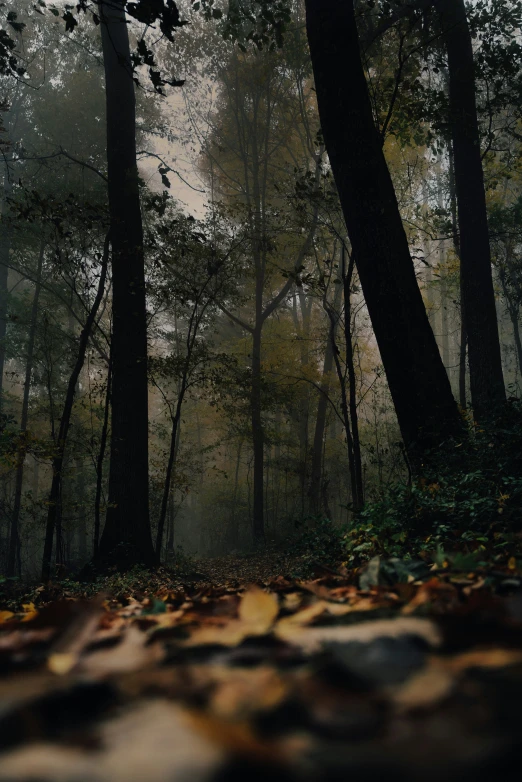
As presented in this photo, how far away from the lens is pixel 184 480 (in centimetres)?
1239

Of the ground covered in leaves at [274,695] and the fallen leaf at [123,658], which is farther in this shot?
the fallen leaf at [123,658]

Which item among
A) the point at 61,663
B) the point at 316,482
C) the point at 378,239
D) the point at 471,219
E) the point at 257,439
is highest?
the point at 471,219

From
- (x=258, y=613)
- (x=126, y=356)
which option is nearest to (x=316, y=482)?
(x=126, y=356)

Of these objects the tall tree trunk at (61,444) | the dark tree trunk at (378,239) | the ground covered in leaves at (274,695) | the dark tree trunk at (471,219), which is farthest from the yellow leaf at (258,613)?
the dark tree trunk at (471,219)

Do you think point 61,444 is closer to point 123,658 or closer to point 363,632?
point 123,658

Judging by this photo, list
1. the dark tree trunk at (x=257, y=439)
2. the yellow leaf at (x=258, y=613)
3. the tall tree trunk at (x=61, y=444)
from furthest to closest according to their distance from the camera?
1. the dark tree trunk at (x=257, y=439)
2. the tall tree trunk at (x=61, y=444)
3. the yellow leaf at (x=258, y=613)

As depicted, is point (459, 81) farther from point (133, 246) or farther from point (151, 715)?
point (151, 715)

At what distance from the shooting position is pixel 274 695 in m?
0.64

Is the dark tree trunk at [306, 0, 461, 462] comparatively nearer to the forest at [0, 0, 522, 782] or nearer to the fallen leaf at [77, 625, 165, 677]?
the forest at [0, 0, 522, 782]

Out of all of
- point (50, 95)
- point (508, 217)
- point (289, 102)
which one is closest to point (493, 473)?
point (508, 217)

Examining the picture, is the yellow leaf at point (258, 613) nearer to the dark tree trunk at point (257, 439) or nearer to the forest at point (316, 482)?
the forest at point (316, 482)

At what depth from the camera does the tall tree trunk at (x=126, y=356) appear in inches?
312

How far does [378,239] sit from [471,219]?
13.3 feet

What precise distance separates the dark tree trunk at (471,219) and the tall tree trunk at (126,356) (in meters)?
5.22
